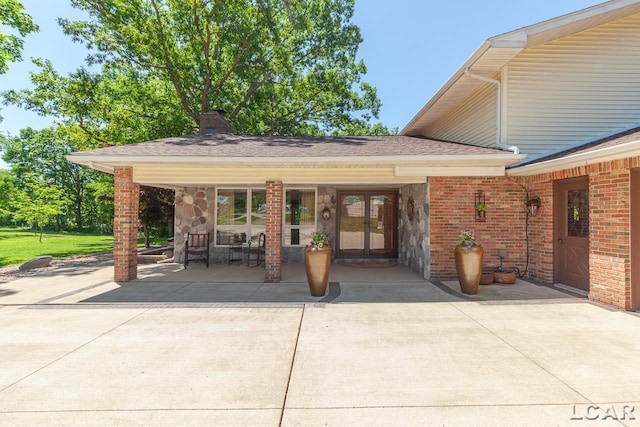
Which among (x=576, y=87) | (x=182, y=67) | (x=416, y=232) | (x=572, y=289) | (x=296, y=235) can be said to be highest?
(x=182, y=67)

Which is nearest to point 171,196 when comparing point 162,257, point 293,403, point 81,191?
point 162,257

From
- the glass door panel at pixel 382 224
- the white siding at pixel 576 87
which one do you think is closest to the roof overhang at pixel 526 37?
the white siding at pixel 576 87

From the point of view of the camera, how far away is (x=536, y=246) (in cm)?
754

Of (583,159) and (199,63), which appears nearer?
(583,159)

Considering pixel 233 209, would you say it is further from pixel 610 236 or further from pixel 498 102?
pixel 610 236

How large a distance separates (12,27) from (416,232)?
51.8ft

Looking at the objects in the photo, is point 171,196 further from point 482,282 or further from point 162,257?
point 482,282

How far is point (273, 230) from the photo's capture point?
295 inches

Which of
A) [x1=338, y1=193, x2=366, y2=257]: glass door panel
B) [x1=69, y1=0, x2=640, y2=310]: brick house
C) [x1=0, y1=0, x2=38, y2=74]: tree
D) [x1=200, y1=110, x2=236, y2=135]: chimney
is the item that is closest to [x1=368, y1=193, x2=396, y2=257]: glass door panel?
[x1=338, y1=193, x2=366, y2=257]: glass door panel

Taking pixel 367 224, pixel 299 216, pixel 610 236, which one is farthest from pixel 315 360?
pixel 367 224

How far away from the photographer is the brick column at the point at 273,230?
748cm

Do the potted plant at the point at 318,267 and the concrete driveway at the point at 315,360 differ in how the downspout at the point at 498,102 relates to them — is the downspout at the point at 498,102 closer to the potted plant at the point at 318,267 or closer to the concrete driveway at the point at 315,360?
the concrete driveway at the point at 315,360

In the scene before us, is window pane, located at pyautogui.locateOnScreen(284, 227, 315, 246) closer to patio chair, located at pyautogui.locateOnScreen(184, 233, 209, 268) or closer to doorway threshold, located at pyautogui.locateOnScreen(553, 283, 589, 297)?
patio chair, located at pyautogui.locateOnScreen(184, 233, 209, 268)

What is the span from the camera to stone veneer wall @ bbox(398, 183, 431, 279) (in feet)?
25.8
